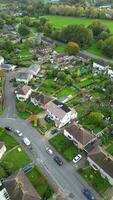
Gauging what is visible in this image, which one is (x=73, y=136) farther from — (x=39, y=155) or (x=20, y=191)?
(x=20, y=191)

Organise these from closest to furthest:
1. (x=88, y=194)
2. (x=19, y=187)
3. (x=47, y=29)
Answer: (x=19, y=187) → (x=88, y=194) → (x=47, y=29)

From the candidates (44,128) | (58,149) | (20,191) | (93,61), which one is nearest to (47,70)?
(93,61)

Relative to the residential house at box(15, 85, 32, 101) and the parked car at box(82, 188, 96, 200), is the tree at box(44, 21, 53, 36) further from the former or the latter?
the parked car at box(82, 188, 96, 200)

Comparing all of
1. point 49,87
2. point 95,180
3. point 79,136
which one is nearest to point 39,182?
point 95,180

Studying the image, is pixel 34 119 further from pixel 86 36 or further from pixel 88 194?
pixel 86 36

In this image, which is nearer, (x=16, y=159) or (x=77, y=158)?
(x=77, y=158)

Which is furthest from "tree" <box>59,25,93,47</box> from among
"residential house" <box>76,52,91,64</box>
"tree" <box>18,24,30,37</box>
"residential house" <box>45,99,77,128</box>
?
"residential house" <box>45,99,77,128</box>

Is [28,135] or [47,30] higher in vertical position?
[47,30]
